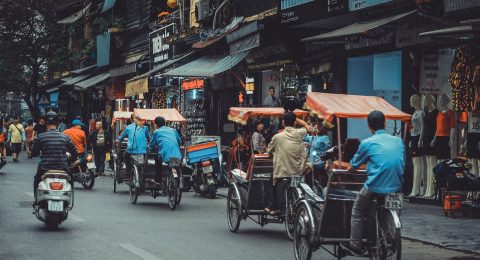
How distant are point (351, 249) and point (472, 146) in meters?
8.41

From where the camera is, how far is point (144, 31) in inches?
1626

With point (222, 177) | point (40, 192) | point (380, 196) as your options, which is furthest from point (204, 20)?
point (380, 196)

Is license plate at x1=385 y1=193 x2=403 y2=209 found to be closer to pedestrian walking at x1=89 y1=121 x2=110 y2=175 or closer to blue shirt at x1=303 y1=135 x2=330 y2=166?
blue shirt at x1=303 y1=135 x2=330 y2=166

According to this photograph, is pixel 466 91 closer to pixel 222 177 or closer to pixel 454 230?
pixel 454 230

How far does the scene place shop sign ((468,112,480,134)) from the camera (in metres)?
17.3

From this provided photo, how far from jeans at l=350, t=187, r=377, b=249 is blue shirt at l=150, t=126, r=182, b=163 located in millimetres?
8431

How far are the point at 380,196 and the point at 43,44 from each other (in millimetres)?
50399

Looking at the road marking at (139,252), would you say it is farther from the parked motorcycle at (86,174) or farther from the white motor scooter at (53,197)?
the parked motorcycle at (86,174)

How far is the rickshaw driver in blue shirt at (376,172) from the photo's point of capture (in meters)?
9.40

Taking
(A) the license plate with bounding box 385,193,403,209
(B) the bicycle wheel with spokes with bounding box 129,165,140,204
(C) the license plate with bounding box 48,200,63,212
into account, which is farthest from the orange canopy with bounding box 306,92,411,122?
(B) the bicycle wheel with spokes with bounding box 129,165,140,204

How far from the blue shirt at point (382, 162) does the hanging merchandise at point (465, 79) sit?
767 cm

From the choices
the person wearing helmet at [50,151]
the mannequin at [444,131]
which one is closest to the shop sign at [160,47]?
the mannequin at [444,131]

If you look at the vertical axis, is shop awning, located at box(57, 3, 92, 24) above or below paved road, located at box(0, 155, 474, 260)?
above

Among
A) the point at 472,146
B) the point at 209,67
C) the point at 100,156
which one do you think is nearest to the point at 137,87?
the point at 100,156
